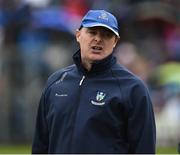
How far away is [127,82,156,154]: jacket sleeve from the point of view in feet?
20.3

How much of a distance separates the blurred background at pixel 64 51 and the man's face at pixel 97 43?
8.39 metres

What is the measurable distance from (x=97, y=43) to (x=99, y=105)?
48 centimetres

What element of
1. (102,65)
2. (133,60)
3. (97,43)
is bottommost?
(133,60)

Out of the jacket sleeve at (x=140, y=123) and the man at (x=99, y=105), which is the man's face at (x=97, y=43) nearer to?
the man at (x=99, y=105)

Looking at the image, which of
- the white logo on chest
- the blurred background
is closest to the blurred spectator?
the blurred background

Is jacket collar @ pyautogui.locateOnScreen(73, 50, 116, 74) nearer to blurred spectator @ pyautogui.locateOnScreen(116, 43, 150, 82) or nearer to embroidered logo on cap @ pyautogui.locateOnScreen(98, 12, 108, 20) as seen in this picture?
embroidered logo on cap @ pyautogui.locateOnScreen(98, 12, 108, 20)

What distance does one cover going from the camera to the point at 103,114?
20.2 feet

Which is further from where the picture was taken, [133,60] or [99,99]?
[133,60]

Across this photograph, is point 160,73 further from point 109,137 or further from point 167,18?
point 109,137

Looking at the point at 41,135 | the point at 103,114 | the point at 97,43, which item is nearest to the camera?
the point at 103,114

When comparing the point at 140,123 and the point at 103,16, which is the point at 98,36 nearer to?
the point at 103,16

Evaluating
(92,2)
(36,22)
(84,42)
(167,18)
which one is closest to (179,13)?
(167,18)

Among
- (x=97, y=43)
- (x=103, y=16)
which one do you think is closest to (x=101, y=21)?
(x=103, y=16)

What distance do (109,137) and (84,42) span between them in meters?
0.78
